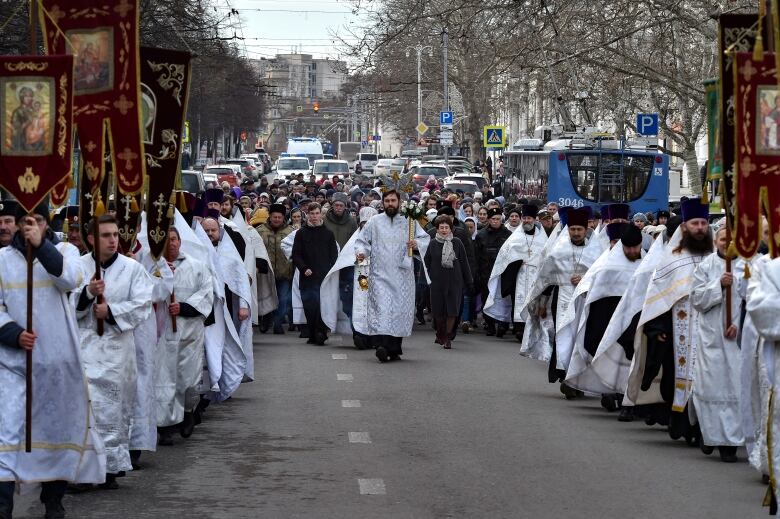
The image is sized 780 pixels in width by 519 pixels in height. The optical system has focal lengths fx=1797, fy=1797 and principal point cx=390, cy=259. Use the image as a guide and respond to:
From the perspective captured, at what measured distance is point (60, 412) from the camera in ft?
31.6

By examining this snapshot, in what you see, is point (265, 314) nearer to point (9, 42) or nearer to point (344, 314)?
point (344, 314)

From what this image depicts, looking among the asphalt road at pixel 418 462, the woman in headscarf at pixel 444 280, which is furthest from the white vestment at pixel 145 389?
the woman in headscarf at pixel 444 280

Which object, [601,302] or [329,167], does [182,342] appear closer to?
[601,302]

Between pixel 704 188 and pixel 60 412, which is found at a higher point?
pixel 704 188

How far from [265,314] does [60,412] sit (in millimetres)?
12924

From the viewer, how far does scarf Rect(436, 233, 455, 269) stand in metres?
21.0

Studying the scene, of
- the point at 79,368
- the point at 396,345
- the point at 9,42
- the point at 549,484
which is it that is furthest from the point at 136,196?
the point at 9,42

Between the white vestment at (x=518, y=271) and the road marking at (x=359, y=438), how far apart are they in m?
8.79

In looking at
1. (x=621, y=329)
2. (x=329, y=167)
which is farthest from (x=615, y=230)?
(x=329, y=167)

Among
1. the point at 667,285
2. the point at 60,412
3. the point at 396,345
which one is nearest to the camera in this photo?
the point at 60,412

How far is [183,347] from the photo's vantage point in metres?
13.1

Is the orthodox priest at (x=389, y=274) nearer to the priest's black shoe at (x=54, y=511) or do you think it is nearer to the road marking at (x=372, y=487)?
the road marking at (x=372, y=487)

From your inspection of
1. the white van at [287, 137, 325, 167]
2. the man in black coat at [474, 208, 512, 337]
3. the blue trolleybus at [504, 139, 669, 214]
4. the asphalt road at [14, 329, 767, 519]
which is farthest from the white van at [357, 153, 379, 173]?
the asphalt road at [14, 329, 767, 519]

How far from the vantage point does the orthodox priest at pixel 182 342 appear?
40.8ft
